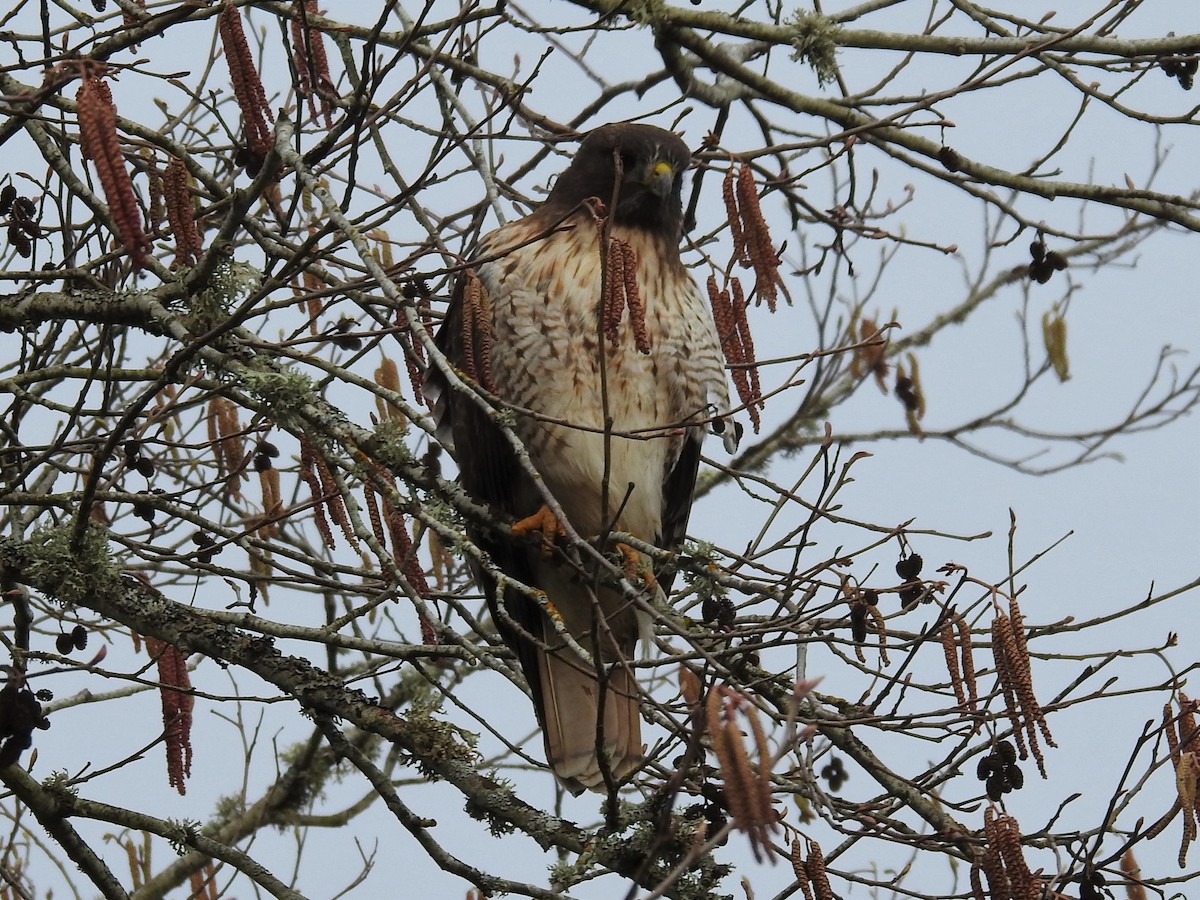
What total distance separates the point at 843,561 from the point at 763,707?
46 centimetres

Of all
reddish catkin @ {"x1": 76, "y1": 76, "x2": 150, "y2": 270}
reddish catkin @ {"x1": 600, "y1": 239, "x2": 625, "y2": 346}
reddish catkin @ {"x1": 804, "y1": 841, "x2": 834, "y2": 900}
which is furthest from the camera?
reddish catkin @ {"x1": 600, "y1": 239, "x2": 625, "y2": 346}

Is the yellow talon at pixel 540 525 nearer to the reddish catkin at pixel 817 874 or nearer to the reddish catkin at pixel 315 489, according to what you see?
the reddish catkin at pixel 315 489

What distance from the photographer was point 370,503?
3.19m

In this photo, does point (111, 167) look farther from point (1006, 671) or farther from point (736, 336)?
point (736, 336)

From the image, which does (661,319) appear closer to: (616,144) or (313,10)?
(616,144)

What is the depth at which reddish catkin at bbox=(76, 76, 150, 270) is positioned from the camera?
1870mm

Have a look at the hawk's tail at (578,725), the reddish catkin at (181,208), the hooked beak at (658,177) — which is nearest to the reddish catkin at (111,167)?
the reddish catkin at (181,208)

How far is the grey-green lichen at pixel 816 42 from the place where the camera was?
4.12 meters

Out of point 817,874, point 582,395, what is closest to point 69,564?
point 582,395

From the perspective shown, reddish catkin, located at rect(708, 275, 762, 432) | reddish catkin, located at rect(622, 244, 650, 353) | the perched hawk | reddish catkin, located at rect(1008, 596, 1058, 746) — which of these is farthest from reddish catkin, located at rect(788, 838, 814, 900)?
the perched hawk

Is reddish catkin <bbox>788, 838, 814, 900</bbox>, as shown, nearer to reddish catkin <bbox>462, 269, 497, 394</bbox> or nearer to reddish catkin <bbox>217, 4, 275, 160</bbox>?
reddish catkin <bbox>462, 269, 497, 394</bbox>

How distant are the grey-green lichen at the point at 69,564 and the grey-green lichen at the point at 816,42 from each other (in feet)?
7.49

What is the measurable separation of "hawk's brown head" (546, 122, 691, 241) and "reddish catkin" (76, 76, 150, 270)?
2529 millimetres

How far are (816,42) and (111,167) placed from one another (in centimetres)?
267
